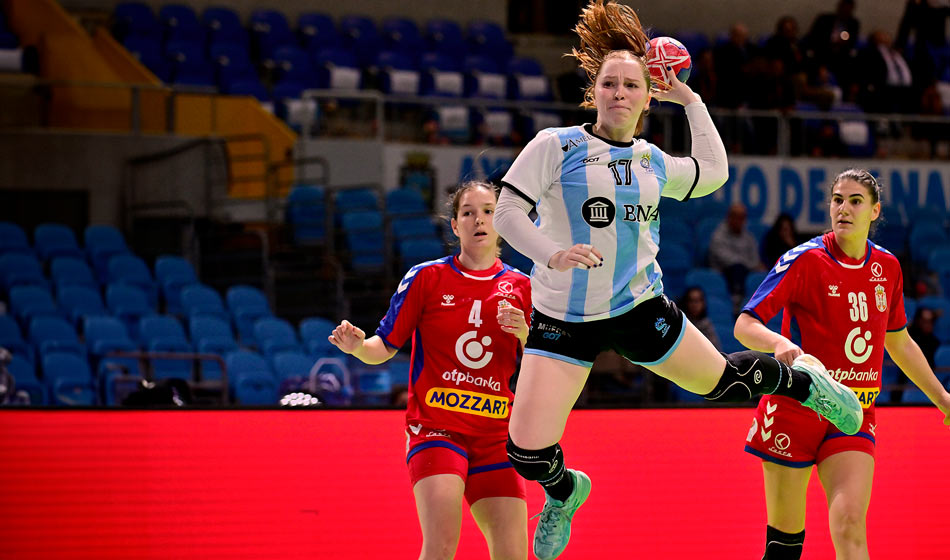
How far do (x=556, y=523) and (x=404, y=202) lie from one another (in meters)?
8.60

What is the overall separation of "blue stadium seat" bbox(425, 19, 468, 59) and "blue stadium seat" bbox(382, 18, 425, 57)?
0.15 metres

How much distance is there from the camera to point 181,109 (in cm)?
1415

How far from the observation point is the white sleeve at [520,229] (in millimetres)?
3910

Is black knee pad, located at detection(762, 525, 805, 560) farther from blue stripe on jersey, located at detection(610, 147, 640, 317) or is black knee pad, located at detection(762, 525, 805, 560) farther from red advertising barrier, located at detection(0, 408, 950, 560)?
blue stripe on jersey, located at detection(610, 147, 640, 317)

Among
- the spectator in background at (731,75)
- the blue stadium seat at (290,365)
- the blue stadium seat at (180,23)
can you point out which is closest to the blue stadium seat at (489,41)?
the spectator in background at (731,75)

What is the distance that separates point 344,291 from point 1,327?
357 centimetres

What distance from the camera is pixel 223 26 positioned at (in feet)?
50.0

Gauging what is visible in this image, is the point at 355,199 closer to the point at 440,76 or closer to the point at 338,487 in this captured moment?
the point at 440,76

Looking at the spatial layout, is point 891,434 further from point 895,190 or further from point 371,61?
point 371,61

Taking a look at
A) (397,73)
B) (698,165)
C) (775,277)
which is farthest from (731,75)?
(698,165)

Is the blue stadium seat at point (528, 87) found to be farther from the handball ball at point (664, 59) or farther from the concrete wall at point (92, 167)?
the handball ball at point (664, 59)

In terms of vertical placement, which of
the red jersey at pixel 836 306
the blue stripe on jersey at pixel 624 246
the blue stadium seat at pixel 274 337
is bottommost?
the blue stadium seat at pixel 274 337

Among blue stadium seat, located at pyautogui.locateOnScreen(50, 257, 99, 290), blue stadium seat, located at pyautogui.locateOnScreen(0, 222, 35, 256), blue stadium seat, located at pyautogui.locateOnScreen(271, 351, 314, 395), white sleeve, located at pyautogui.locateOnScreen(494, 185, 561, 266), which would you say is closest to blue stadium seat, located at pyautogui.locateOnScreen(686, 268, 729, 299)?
blue stadium seat, located at pyautogui.locateOnScreen(271, 351, 314, 395)

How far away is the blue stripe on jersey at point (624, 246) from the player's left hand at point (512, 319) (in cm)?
39
